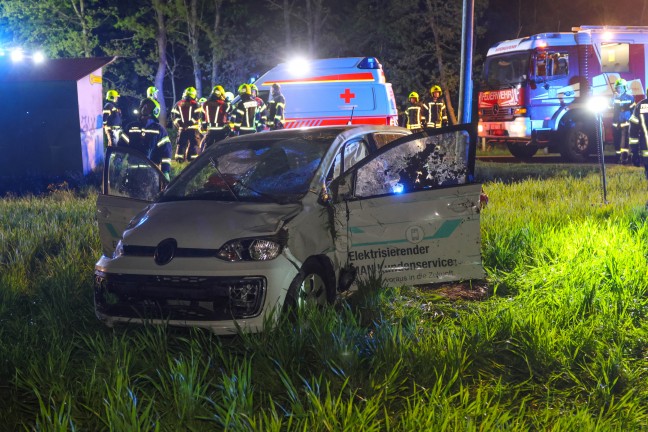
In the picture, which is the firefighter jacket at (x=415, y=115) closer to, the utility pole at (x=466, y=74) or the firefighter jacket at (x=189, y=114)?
the firefighter jacket at (x=189, y=114)

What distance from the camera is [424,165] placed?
6.16 metres

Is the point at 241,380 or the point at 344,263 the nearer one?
the point at 241,380

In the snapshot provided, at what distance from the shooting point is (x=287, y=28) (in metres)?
38.2

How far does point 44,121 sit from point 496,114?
11210 millimetres

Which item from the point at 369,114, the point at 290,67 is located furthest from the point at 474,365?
the point at 290,67

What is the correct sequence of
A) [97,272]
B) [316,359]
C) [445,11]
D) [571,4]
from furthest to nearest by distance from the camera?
[571,4] < [445,11] < [97,272] < [316,359]

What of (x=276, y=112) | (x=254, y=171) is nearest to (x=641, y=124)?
(x=276, y=112)

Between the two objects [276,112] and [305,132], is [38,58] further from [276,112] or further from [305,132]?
[305,132]

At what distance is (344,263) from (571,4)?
4254 cm

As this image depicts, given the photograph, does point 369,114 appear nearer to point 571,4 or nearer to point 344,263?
point 344,263

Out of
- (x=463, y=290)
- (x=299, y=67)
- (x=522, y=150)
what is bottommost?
(x=463, y=290)

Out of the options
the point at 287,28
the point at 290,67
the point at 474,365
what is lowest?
the point at 474,365

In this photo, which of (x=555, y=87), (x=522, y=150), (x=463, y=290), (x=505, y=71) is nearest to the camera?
(x=463, y=290)

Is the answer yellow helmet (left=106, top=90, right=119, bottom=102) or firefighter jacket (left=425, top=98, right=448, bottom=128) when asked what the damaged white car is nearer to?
yellow helmet (left=106, top=90, right=119, bottom=102)
